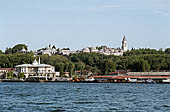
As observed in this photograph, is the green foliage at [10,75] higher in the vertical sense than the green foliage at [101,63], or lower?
lower

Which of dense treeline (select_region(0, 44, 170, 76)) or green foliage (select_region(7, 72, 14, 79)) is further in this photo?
dense treeline (select_region(0, 44, 170, 76))

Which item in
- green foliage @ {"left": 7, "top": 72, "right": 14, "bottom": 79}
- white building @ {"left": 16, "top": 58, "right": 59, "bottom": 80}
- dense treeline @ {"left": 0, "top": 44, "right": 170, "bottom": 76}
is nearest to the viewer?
green foliage @ {"left": 7, "top": 72, "right": 14, "bottom": 79}

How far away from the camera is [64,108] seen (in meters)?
39.2

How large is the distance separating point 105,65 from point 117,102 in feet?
332

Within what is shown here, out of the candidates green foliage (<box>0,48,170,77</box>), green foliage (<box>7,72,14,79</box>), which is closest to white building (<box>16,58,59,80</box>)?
green foliage (<box>7,72,14,79</box>)

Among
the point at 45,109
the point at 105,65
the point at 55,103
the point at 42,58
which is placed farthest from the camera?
the point at 42,58

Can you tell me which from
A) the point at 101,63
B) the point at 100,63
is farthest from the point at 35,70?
the point at 100,63

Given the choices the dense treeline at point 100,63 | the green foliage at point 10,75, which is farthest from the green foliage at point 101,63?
the green foliage at point 10,75

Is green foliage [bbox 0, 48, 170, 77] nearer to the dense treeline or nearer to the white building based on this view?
the dense treeline

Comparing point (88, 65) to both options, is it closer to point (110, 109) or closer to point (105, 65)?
point (105, 65)

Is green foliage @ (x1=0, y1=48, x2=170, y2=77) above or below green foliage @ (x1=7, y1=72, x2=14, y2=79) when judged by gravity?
above

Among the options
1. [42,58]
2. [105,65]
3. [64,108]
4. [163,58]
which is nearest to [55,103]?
[64,108]

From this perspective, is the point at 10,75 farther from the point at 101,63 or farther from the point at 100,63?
the point at 100,63

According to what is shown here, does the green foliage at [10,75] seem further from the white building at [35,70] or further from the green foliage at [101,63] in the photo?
the green foliage at [101,63]
